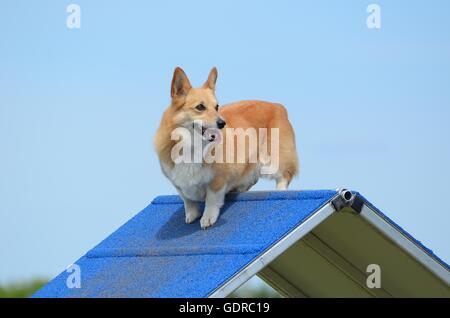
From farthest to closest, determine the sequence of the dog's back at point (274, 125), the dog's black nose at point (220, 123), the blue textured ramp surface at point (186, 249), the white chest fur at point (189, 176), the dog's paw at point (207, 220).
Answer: the dog's back at point (274, 125)
the dog's paw at point (207, 220)
the white chest fur at point (189, 176)
the dog's black nose at point (220, 123)
the blue textured ramp surface at point (186, 249)

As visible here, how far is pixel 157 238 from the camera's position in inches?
194

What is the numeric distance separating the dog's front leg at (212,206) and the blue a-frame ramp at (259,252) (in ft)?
0.15

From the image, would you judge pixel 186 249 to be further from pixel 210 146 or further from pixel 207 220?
pixel 210 146

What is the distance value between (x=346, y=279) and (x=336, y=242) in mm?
349

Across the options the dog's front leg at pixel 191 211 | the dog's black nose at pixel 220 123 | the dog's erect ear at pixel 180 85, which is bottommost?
the dog's front leg at pixel 191 211

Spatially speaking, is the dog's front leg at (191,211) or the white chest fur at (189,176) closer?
the white chest fur at (189,176)

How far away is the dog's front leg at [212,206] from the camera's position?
472 centimetres

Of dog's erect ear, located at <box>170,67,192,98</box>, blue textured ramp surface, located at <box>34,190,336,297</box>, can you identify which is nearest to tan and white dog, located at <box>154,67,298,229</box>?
dog's erect ear, located at <box>170,67,192,98</box>

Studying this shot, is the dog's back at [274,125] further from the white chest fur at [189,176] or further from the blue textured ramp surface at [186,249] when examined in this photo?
the white chest fur at [189,176]

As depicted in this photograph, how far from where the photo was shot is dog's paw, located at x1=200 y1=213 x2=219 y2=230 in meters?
4.77

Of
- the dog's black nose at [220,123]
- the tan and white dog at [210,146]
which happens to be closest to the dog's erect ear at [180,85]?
the tan and white dog at [210,146]

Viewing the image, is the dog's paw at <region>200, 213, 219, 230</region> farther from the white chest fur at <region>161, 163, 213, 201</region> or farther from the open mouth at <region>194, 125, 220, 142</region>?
the open mouth at <region>194, 125, 220, 142</region>

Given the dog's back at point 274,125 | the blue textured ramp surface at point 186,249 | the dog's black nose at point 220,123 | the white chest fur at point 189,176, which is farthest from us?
the dog's back at point 274,125
